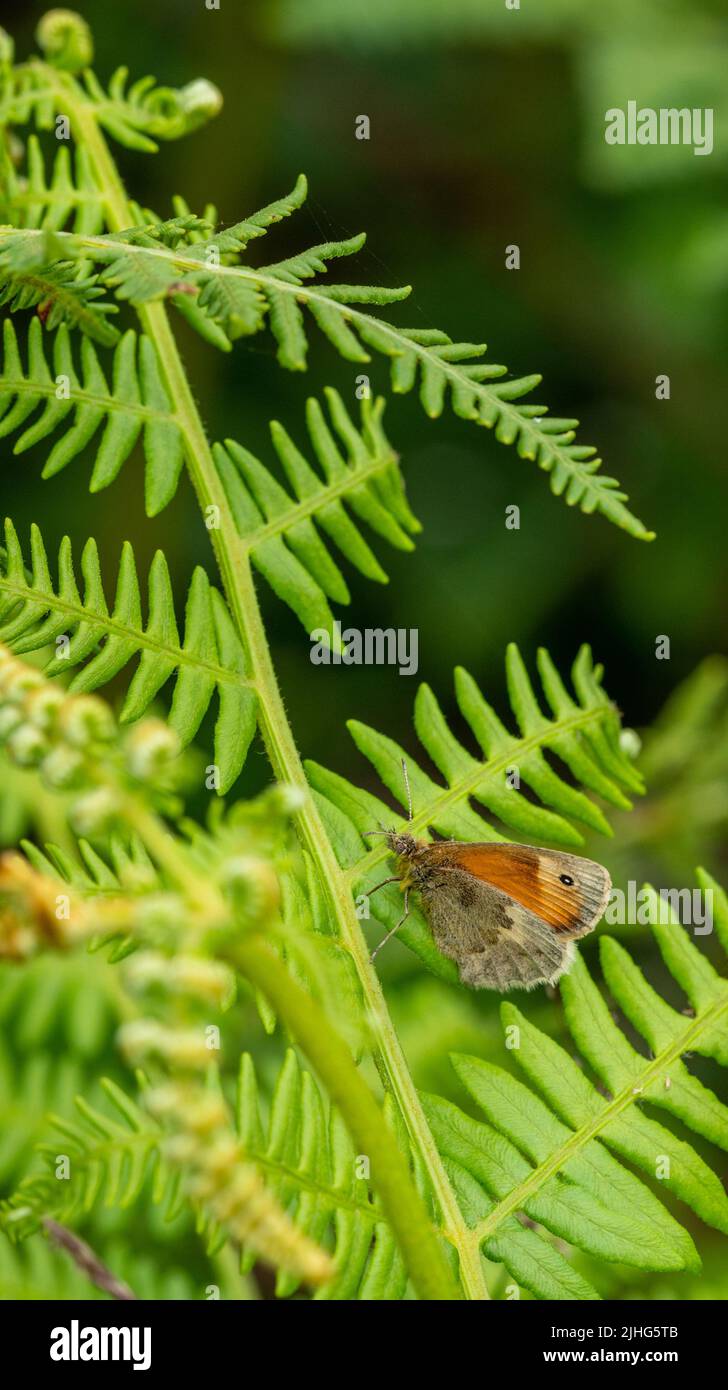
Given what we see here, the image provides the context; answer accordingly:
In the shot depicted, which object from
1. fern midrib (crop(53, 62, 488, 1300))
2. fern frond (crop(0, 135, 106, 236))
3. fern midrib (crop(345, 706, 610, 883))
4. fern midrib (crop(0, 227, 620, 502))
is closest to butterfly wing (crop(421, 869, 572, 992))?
fern midrib (crop(345, 706, 610, 883))

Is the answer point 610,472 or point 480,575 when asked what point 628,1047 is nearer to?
point 480,575

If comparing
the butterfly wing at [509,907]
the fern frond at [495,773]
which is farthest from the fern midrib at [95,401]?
the butterfly wing at [509,907]

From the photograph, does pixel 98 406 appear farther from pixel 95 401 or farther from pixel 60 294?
pixel 60 294

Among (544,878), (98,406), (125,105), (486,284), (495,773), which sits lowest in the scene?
(544,878)

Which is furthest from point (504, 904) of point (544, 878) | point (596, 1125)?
point (596, 1125)

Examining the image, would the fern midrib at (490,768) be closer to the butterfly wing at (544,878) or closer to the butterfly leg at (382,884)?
the butterfly leg at (382,884)

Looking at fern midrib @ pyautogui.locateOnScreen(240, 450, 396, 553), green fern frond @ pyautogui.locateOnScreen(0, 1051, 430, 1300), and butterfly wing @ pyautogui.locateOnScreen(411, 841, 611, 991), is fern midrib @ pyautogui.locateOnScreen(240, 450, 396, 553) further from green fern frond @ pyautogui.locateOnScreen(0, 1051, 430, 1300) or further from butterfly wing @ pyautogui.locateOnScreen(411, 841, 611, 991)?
green fern frond @ pyautogui.locateOnScreen(0, 1051, 430, 1300)
